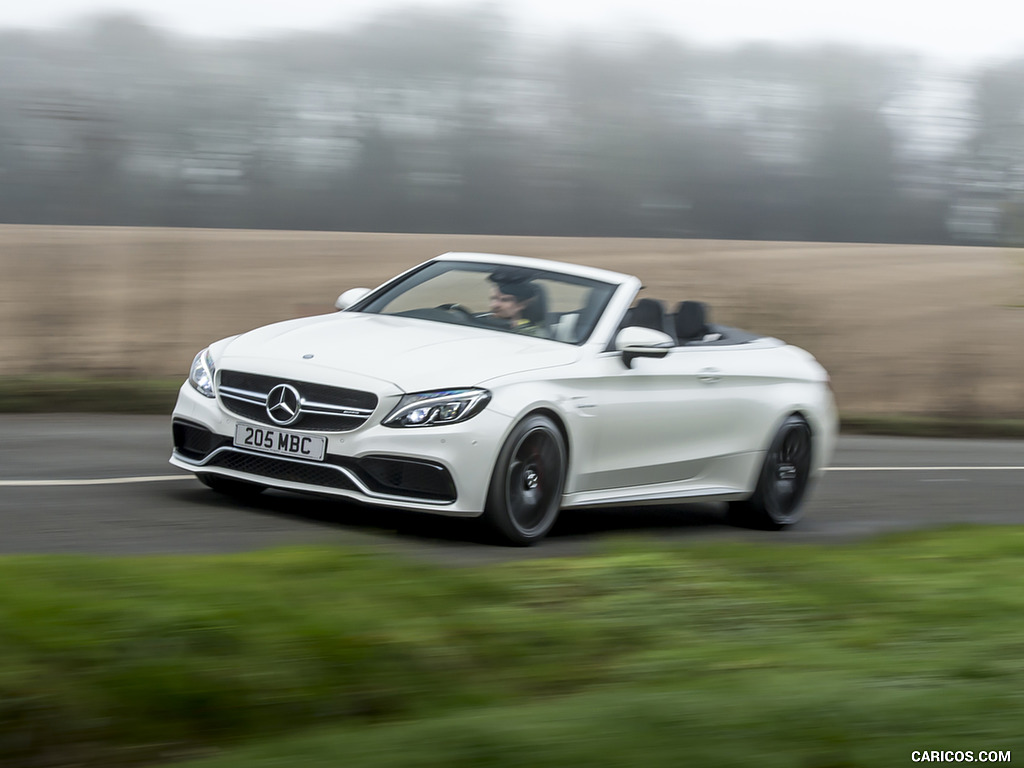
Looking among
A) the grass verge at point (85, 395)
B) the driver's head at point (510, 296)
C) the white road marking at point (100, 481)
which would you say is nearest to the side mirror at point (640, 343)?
the driver's head at point (510, 296)

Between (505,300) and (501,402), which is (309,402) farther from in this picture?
(505,300)

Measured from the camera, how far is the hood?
7.29 m

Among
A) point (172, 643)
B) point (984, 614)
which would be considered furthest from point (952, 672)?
point (172, 643)

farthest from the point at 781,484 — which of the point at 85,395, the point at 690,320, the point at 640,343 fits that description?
the point at 85,395

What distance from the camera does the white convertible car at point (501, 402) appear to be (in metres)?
7.19

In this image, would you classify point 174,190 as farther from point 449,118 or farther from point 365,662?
point 365,662

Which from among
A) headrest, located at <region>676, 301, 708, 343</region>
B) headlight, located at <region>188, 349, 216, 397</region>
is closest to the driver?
headrest, located at <region>676, 301, 708, 343</region>

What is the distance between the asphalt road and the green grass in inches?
41.9

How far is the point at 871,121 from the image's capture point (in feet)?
119

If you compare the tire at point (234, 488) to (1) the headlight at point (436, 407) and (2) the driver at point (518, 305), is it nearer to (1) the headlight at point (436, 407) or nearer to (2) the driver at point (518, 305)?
(1) the headlight at point (436, 407)

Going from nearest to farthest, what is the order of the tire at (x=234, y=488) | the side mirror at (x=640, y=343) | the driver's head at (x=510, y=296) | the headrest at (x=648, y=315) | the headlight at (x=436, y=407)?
the headlight at (x=436, y=407) → the side mirror at (x=640, y=343) → the tire at (x=234, y=488) → the driver's head at (x=510, y=296) → the headrest at (x=648, y=315)

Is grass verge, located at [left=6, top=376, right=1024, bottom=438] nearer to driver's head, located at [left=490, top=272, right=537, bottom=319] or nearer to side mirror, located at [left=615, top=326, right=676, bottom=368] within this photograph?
driver's head, located at [left=490, top=272, right=537, bottom=319]

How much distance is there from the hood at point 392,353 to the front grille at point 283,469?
0.42 m

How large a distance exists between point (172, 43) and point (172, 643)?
24.2 metres
